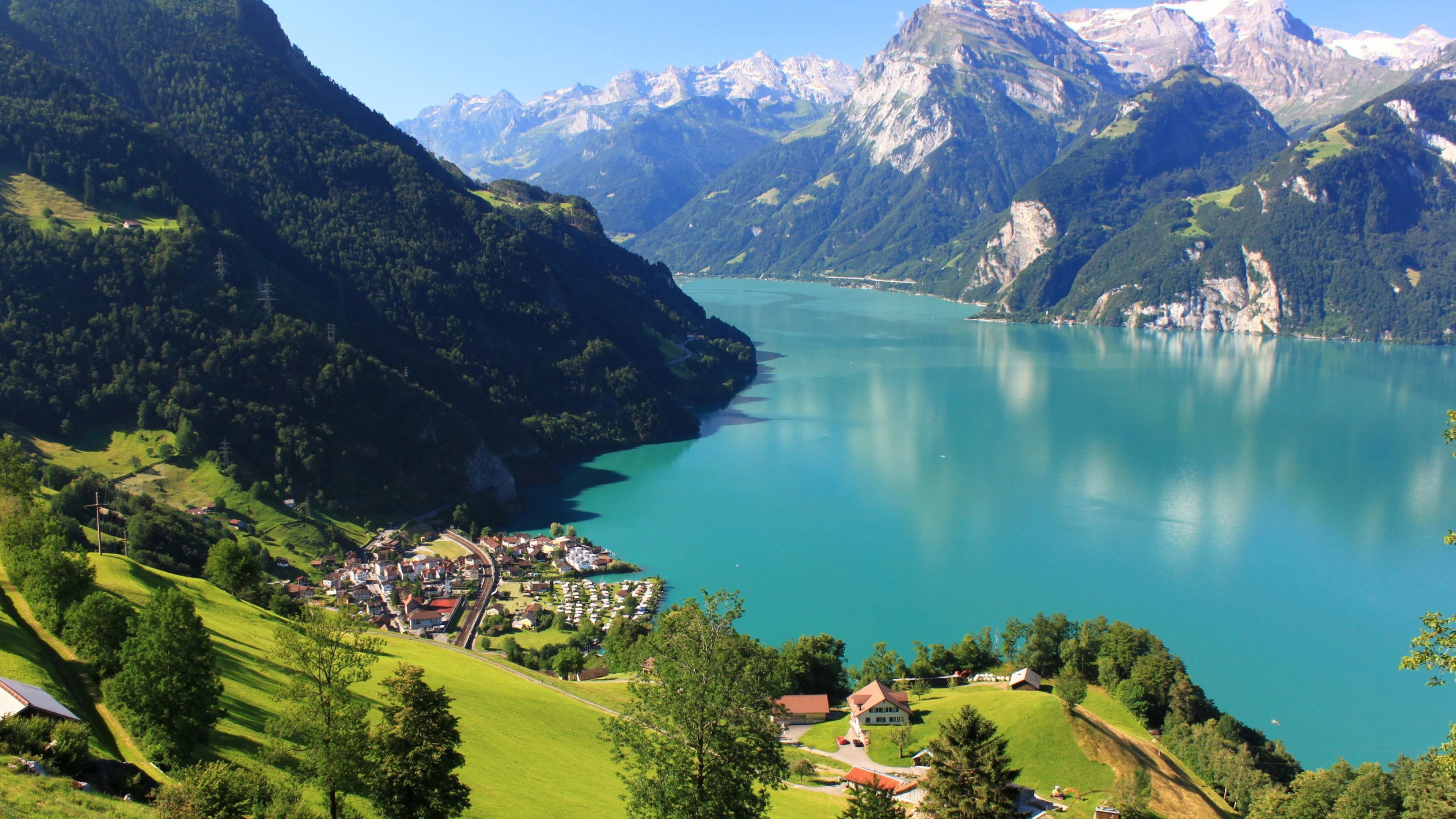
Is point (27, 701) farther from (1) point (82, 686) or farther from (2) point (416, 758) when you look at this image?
(2) point (416, 758)

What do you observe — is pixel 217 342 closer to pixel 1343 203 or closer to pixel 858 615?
pixel 858 615

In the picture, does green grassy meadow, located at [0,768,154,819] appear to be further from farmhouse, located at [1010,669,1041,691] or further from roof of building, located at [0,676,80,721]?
farmhouse, located at [1010,669,1041,691]

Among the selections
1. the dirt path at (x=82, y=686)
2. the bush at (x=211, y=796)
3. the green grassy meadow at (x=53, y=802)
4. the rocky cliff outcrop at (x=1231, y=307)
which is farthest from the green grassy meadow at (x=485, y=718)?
the rocky cliff outcrop at (x=1231, y=307)

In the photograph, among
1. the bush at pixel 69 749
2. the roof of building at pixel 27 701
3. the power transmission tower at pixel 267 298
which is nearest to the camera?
the bush at pixel 69 749

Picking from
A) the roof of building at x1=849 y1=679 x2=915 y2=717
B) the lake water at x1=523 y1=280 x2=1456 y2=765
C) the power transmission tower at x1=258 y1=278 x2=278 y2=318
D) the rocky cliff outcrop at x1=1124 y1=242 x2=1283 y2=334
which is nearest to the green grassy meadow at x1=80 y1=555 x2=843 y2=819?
the roof of building at x1=849 y1=679 x2=915 y2=717

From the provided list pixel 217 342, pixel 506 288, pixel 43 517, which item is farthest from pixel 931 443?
pixel 43 517

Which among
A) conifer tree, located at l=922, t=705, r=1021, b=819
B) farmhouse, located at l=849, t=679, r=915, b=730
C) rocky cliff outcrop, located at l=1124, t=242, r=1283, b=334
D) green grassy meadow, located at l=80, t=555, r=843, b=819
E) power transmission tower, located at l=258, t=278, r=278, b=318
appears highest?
rocky cliff outcrop, located at l=1124, t=242, r=1283, b=334

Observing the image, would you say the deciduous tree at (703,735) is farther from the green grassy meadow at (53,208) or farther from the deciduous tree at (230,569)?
the green grassy meadow at (53,208)
